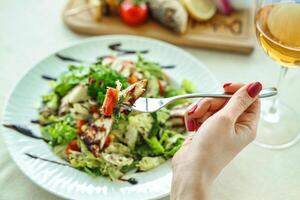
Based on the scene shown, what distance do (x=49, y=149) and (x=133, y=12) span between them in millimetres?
752

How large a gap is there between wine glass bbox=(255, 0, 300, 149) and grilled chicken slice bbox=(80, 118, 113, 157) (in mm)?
485

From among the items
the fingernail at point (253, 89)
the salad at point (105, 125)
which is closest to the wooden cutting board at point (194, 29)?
the salad at point (105, 125)

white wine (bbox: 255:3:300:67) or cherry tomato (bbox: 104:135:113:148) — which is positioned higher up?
white wine (bbox: 255:3:300:67)

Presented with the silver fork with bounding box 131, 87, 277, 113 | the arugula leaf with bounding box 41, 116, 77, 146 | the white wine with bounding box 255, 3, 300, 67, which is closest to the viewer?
the silver fork with bounding box 131, 87, 277, 113

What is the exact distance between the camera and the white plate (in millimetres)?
1157

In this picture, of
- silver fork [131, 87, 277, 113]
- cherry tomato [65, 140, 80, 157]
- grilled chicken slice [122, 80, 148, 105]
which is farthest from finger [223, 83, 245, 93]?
cherry tomato [65, 140, 80, 157]

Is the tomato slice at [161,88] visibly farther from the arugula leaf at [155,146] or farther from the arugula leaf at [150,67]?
the arugula leaf at [155,146]

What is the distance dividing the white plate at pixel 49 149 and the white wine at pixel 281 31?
260mm

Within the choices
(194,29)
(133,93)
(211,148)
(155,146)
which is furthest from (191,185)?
(194,29)

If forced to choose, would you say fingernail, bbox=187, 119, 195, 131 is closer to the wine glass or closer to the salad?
the salad

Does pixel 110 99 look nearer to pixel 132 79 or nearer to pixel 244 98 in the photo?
pixel 244 98

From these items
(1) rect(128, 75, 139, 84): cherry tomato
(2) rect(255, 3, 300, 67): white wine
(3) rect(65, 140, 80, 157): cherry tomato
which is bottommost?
(3) rect(65, 140, 80, 157): cherry tomato

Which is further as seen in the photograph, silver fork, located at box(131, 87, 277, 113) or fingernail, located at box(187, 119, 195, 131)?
fingernail, located at box(187, 119, 195, 131)

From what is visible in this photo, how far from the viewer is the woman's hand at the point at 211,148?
3.09 ft
